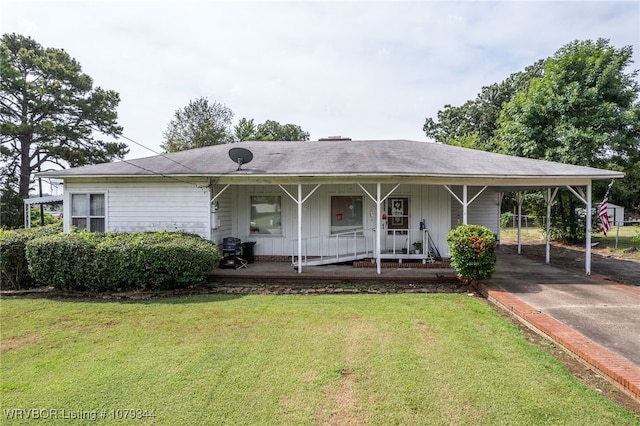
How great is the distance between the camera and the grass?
3.04 meters

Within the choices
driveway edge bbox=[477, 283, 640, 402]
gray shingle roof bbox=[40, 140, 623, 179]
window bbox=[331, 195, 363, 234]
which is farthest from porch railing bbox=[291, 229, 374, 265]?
driveway edge bbox=[477, 283, 640, 402]

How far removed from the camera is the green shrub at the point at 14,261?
7641mm

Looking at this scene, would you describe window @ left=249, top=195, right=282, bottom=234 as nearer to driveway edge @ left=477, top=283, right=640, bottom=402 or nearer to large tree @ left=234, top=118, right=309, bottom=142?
driveway edge @ left=477, top=283, right=640, bottom=402

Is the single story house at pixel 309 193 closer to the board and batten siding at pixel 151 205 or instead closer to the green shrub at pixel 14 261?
the board and batten siding at pixel 151 205

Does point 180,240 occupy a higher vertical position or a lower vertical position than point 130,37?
lower

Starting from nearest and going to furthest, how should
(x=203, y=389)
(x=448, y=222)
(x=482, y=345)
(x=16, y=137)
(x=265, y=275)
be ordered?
(x=203, y=389) < (x=482, y=345) < (x=265, y=275) < (x=448, y=222) < (x=16, y=137)

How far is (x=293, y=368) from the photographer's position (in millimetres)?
3857

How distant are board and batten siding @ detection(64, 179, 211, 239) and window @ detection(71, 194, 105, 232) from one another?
142mm

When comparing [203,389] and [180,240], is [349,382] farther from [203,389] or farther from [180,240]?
[180,240]

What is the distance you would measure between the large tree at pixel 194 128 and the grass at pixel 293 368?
30.5 meters

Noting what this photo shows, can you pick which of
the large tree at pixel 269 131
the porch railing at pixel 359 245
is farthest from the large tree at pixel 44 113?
the porch railing at pixel 359 245

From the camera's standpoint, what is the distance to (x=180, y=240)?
7781mm

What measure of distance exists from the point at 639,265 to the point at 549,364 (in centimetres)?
1007

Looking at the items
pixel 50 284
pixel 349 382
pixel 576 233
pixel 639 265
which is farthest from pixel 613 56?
pixel 50 284
